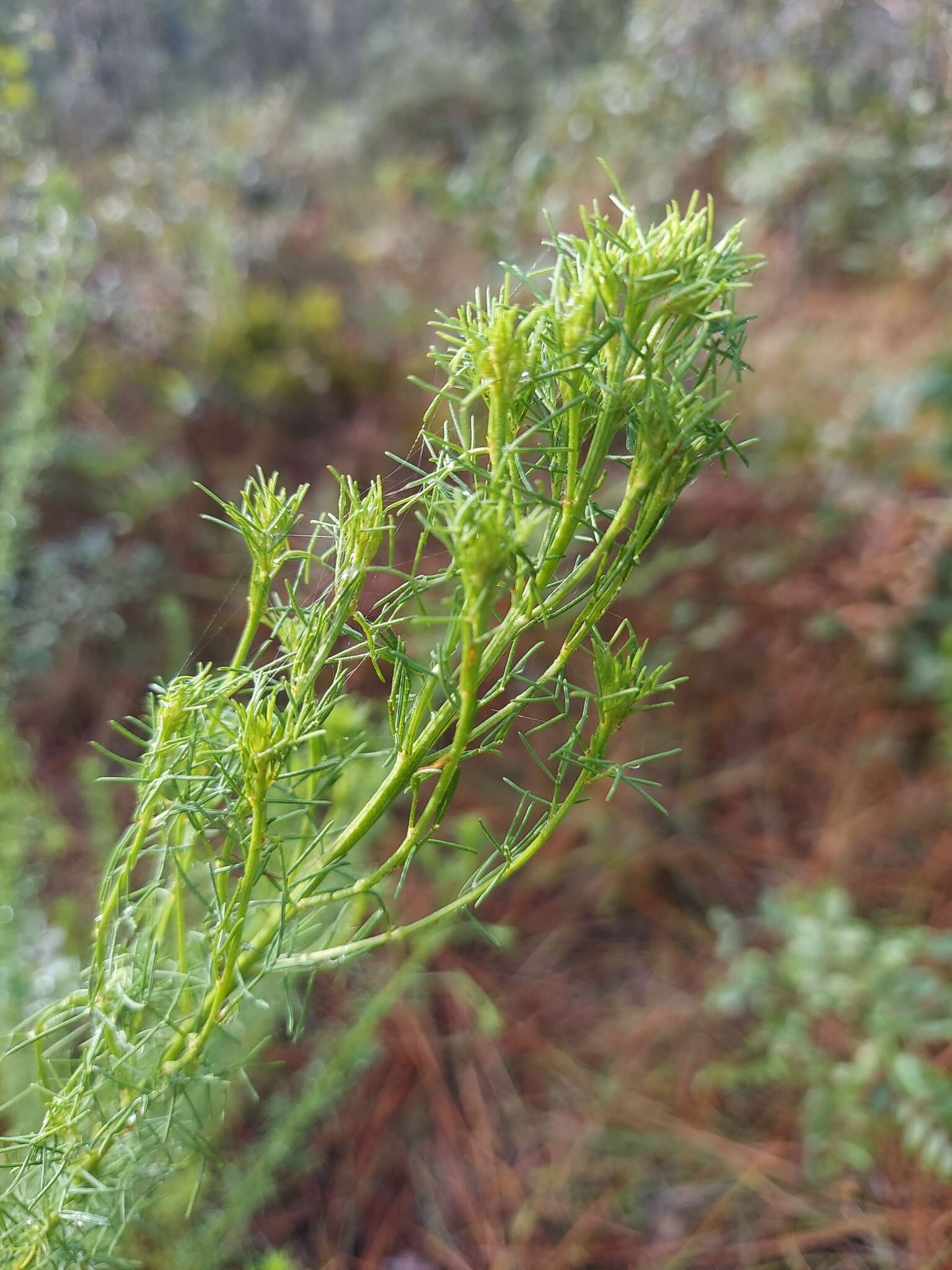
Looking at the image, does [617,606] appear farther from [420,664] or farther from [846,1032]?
[420,664]

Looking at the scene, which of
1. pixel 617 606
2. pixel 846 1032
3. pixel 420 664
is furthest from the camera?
pixel 617 606

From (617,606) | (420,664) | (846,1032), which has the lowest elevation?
(846,1032)

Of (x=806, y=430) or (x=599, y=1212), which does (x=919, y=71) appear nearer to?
(x=806, y=430)

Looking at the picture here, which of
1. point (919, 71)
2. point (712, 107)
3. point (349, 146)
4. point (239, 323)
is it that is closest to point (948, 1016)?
point (239, 323)

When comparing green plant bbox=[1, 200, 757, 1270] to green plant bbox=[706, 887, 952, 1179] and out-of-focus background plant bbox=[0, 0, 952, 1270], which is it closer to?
out-of-focus background plant bbox=[0, 0, 952, 1270]

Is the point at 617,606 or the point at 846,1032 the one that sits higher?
the point at 617,606

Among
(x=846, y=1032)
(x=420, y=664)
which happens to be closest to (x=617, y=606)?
(x=846, y=1032)

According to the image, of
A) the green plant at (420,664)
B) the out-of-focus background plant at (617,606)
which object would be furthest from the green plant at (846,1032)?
the green plant at (420,664)
